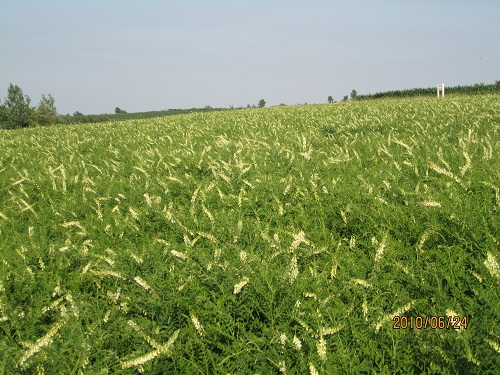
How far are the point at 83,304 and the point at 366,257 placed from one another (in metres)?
2.25

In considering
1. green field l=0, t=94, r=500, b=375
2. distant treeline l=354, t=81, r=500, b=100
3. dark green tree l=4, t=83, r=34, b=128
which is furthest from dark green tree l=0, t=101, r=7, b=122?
green field l=0, t=94, r=500, b=375

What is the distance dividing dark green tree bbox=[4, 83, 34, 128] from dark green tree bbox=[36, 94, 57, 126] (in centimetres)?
170

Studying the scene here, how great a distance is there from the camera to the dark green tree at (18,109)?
279 ft

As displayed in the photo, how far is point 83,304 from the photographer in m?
2.67

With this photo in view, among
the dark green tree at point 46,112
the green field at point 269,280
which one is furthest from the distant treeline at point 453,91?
the dark green tree at point 46,112

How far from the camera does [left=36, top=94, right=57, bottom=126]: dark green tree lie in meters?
85.2

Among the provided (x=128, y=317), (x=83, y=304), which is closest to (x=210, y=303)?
(x=128, y=317)

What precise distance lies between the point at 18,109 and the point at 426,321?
4119 inches

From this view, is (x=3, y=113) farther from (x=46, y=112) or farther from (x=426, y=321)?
(x=426, y=321)

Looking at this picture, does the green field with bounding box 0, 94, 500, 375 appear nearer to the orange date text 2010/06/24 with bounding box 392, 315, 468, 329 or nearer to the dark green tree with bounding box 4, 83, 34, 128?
the orange date text 2010/06/24 with bounding box 392, 315, 468, 329

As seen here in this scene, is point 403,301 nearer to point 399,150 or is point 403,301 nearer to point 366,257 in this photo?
point 366,257

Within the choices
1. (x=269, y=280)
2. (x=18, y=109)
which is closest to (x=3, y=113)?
(x=18, y=109)

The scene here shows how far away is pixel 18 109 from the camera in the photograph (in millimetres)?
88188

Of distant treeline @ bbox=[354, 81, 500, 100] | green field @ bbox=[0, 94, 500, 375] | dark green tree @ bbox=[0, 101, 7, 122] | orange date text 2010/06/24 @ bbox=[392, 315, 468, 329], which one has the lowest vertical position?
orange date text 2010/06/24 @ bbox=[392, 315, 468, 329]
